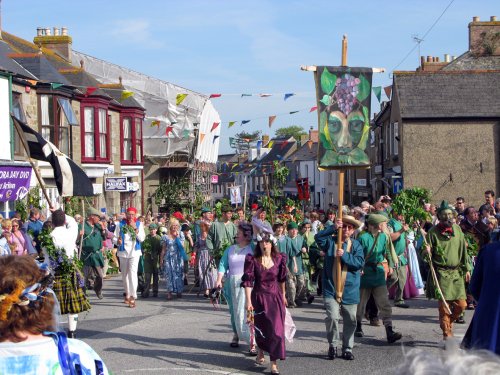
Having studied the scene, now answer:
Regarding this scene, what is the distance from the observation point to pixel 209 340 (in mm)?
10766

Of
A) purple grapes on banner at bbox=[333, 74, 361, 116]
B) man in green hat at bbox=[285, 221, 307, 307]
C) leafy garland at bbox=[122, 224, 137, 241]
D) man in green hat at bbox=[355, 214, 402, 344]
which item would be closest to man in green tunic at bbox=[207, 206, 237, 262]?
man in green hat at bbox=[285, 221, 307, 307]

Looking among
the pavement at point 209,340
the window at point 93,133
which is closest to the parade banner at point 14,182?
the window at point 93,133

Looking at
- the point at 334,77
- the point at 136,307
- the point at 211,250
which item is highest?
the point at 334,77

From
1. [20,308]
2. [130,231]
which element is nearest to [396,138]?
[130,231]

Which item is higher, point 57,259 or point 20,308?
point 20,308

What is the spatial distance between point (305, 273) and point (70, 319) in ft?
18.4

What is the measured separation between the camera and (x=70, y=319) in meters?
10.5

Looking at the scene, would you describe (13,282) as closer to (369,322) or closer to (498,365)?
(498,365)

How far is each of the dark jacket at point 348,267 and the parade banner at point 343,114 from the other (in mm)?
1367

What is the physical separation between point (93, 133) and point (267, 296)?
23783mm

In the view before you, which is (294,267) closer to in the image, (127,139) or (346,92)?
(346,92)

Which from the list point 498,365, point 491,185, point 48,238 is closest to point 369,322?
point 48,238

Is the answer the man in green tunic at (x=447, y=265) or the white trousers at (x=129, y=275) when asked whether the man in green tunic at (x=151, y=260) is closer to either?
the white trousers at (x=129, y=275)

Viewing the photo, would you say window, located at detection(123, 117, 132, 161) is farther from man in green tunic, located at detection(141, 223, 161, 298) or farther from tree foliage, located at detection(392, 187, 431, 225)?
tree foliage, located at detection(392, 187, 431, 225)
